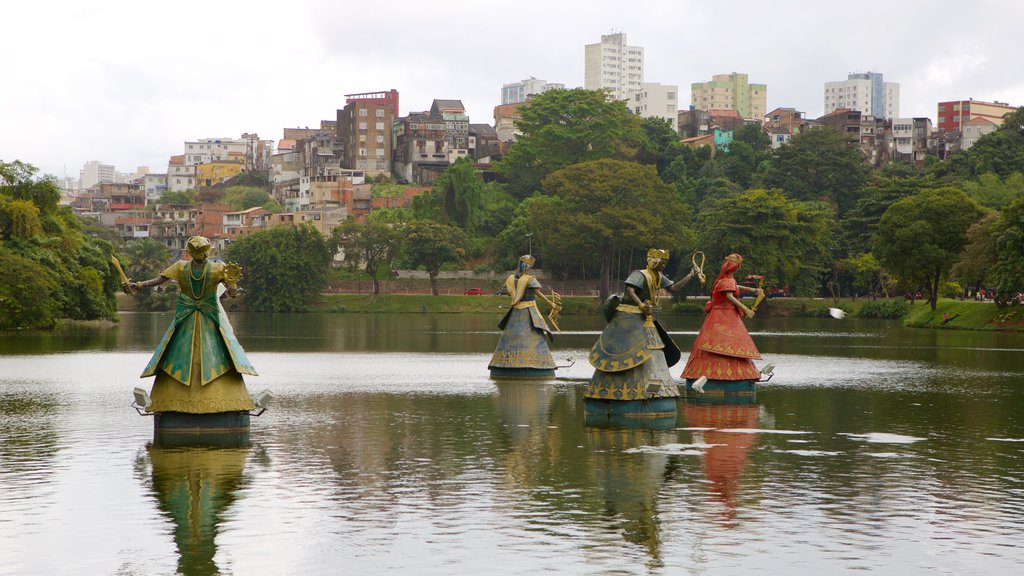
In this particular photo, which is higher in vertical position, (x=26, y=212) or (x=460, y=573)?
(x=26, y=212)

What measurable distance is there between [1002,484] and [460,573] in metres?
9.13

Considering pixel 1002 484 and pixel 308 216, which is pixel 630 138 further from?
pixel 1002 484

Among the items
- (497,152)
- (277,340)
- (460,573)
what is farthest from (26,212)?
(497,152)

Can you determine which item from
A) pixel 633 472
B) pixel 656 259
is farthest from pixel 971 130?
pixel 633 472

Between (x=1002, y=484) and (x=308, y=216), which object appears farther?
(x=308, y=216)

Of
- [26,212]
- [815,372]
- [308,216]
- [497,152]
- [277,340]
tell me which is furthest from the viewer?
[497,152]

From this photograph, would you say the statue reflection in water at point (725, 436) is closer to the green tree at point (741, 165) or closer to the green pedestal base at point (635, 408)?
the green pedestal base at point (635, 408)

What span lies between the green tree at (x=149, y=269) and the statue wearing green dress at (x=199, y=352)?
89.0m

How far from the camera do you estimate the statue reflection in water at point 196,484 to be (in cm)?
1302

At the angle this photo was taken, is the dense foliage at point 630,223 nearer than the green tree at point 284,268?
Yes

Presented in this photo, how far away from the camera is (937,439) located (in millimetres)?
22125

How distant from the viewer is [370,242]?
116 m

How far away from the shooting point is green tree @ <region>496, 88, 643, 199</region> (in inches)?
5497

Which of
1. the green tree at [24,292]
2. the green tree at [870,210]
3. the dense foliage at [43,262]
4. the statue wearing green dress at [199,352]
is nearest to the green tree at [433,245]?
the green tree at [870,210]
